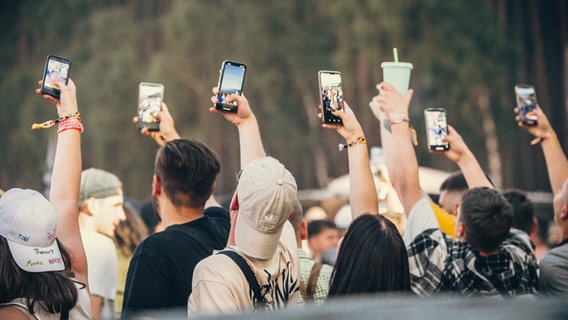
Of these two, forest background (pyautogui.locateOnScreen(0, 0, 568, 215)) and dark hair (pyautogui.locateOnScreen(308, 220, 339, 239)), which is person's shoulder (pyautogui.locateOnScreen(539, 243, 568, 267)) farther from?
forest background (pyautogui.locateOnScreen(0, 0, 568, 215))

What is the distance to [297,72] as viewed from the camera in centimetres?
2391

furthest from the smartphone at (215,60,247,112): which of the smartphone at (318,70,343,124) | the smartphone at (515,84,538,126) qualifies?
the smartphone at (515,84,538,126)

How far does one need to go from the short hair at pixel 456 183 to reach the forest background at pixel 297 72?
16.2 m

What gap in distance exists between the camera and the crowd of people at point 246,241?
255 cm

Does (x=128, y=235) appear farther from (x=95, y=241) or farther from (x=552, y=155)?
(x=552, y=155)

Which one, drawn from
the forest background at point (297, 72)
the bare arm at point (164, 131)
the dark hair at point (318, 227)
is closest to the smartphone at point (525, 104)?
the bare arm at point (164, 131)

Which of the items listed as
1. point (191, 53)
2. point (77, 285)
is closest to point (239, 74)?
point (77, 285)

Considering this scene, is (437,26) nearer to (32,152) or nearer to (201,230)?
(32,152)

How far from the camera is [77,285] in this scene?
268 cm

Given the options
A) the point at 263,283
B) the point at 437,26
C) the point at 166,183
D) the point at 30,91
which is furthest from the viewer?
the point at 30,91

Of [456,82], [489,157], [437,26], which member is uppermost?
[437,26]

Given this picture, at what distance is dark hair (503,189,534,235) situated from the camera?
4758 mm

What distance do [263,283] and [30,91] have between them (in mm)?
24054

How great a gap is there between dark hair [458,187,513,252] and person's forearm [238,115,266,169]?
0.91 m
